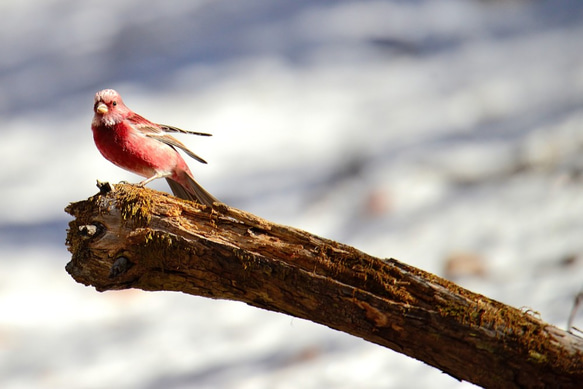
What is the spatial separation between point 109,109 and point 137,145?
0.77ft

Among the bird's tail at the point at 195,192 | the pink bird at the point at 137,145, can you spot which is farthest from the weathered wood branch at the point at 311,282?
the bird's tail at the point at 195,192

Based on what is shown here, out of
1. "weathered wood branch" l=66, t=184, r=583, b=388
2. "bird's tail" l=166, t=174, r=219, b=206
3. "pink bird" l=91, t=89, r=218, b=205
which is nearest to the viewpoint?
"weathered wood branch" l=66, t=184, r=583, b=388

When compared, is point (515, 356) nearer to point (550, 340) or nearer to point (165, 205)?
point (550, 340)

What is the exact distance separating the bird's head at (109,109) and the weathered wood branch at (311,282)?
437 mm

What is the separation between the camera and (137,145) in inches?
111

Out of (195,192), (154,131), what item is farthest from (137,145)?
(195,192)

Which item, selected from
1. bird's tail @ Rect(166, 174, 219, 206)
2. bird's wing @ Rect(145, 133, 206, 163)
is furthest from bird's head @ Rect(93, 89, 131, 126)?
bird's tail @ Rect(166, 174, 219, 206)

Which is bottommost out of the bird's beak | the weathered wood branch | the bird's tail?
the weathered wood branch

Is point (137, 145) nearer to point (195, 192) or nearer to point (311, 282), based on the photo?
point (195, 192)

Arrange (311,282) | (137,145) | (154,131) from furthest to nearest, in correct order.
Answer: (154,131)
(137,145)
(311,282)

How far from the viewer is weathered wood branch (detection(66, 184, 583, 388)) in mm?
2174

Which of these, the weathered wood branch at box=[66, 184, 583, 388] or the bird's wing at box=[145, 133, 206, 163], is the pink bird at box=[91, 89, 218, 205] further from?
the weathered wood branch at box=[66, 184, 583, 388]

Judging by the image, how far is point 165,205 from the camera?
2.50 meters

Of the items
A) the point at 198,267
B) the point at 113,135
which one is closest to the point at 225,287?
the point at 198,267
